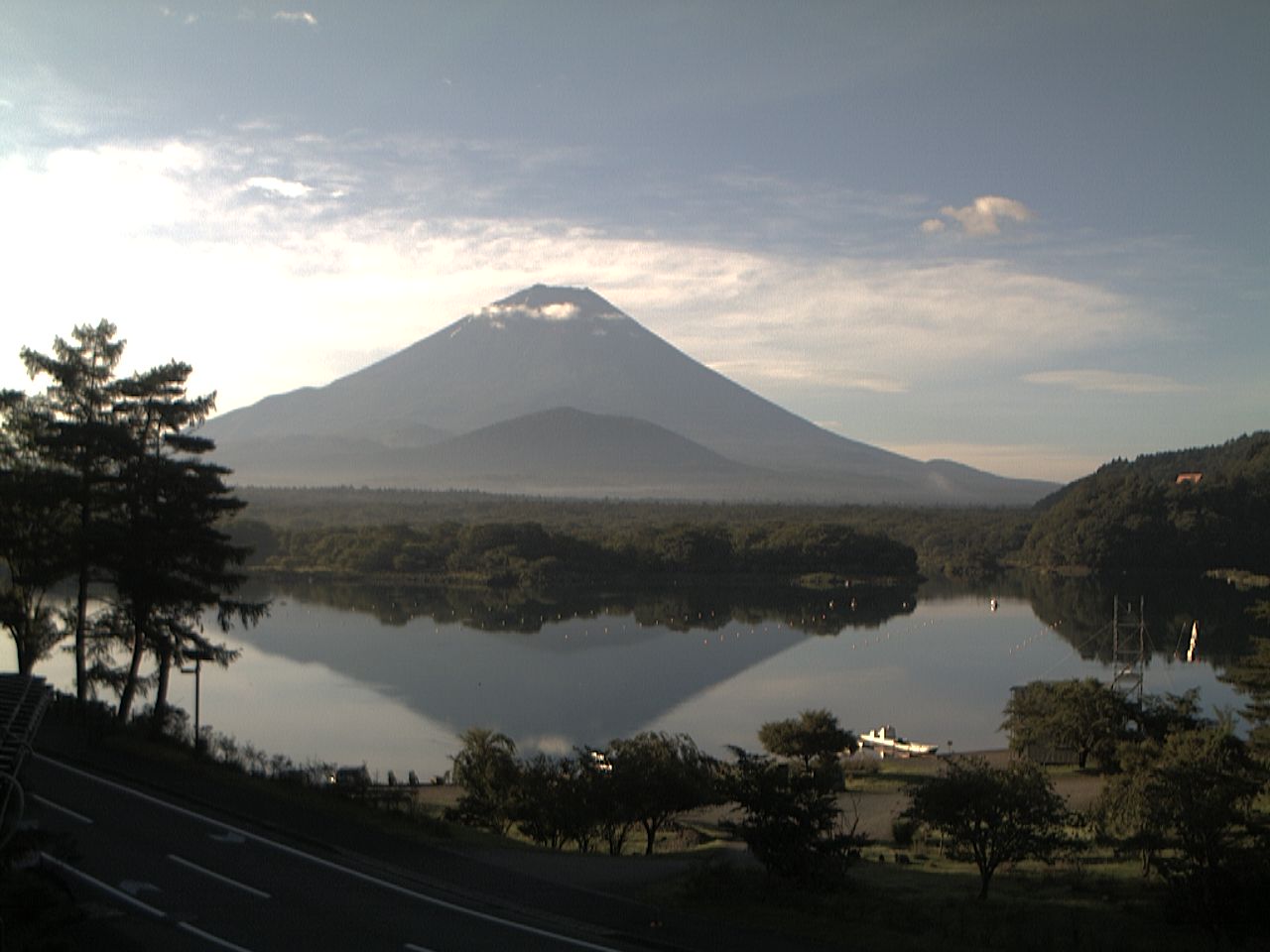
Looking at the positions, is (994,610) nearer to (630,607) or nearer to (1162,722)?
(630,607)

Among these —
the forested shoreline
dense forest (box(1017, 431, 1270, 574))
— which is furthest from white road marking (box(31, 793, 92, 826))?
dense forest (box(1017, 431, 1270, 574))

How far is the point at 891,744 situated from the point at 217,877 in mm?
22907

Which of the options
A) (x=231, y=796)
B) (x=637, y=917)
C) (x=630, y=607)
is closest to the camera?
(x=637, y=917)

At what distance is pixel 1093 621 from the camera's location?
5641cm

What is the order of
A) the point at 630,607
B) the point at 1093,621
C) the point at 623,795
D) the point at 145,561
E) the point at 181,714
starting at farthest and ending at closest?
the point at 630,607 < the point at 1093,621 < the point at 181,714 < the point at 145,561 < the point at 623,795

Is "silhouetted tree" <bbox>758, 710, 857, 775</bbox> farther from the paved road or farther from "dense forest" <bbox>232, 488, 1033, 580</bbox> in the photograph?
"dense forest" <bbox>232, 488, 1033, 580</bbox>

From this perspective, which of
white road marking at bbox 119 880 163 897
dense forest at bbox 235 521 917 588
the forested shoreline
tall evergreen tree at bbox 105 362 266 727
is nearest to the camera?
white road marking at bbox 119 880 163 897

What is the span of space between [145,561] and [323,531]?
70.4m

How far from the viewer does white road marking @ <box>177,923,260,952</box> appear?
349 inches

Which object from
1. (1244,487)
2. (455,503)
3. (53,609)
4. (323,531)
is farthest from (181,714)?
(455,503)

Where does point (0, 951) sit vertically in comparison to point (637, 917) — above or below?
above

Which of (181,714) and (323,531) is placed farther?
(323,531)

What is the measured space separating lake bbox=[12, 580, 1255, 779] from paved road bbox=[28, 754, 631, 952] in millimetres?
14629

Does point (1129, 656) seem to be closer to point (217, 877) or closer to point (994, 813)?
point (994, 813)
